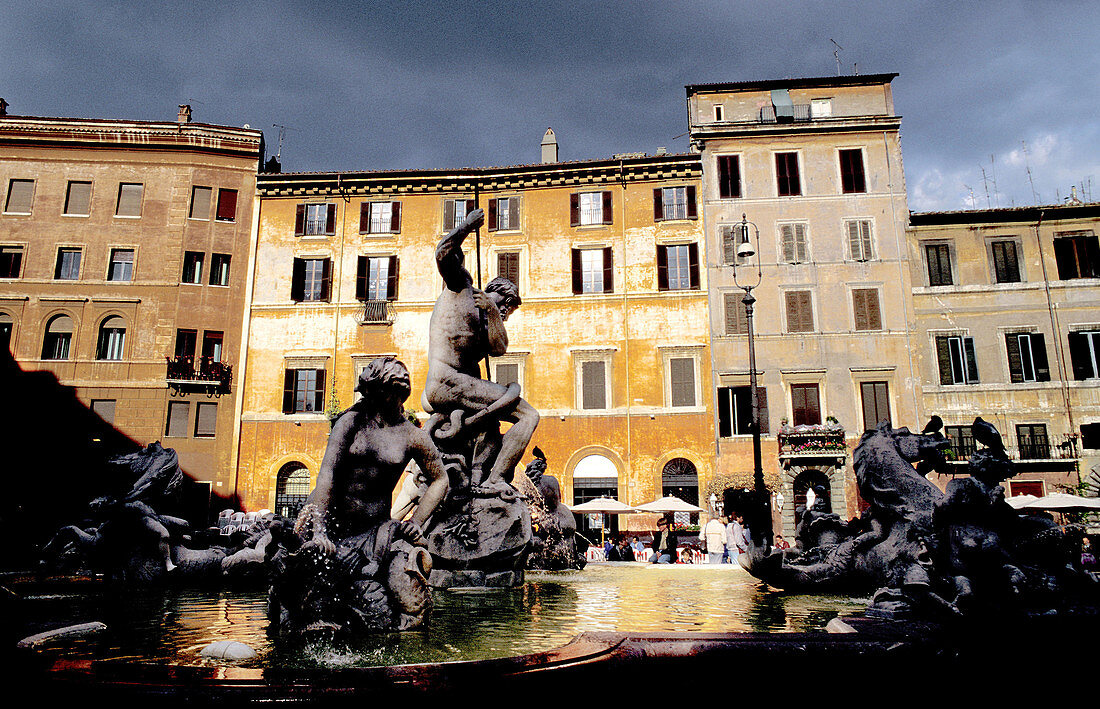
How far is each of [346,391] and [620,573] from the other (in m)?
28.4

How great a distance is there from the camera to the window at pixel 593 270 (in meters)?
35.2

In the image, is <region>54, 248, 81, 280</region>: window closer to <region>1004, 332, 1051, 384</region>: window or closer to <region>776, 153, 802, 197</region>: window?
<region>776, 153, 802, 197</region>: window

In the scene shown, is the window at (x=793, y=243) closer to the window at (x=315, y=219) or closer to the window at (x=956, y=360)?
the window at (x=956, y=360)

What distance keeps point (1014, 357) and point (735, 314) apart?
11895 millimetres

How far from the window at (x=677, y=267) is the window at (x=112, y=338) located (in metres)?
24.1

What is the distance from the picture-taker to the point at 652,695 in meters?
2.26

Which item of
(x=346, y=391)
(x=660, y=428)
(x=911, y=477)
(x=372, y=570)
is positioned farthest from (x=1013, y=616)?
(x=346, y=391)

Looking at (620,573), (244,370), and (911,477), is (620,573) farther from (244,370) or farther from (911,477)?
(244,370)

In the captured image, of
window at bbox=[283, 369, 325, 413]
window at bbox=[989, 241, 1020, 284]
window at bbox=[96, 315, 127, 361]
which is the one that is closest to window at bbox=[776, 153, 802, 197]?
window at bbox=[989, 241, 1020, 284]

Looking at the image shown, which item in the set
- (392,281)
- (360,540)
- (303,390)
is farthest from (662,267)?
(360,540)

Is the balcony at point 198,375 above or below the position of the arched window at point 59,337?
below

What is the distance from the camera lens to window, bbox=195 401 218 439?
33.0m

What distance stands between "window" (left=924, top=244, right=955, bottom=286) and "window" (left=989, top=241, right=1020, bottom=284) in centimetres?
188

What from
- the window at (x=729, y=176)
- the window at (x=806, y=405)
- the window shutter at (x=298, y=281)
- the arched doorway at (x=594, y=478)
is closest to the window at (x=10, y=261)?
the window shutter at (x=298, y=281)
